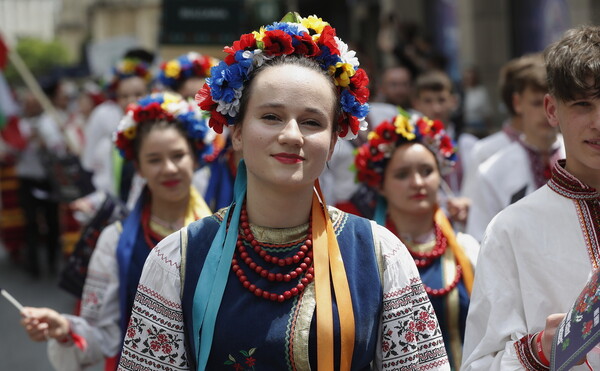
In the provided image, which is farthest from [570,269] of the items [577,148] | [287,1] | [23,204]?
[287,1]

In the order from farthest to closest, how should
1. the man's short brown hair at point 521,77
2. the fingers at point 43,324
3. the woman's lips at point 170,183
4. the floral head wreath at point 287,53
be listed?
1. the man's short brown hair at point 521,77
2. the woman's lips at point 170,183
3. the fingers at point 43,324
4. the floral head wreath at point 287,53

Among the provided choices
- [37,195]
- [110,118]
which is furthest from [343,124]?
[37,195]

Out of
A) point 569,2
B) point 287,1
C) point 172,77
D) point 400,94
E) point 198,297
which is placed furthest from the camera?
point 287,1

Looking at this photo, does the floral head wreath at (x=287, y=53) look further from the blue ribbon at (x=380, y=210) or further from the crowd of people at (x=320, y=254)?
the blue ribbon at (x=380, y=210)

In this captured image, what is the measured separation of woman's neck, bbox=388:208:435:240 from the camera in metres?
4.72

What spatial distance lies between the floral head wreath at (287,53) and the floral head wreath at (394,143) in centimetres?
194

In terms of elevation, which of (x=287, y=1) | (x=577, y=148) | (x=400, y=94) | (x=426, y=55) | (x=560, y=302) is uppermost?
(x=287, y=1)

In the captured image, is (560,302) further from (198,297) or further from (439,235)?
(439,235)

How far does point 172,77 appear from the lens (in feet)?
23.1

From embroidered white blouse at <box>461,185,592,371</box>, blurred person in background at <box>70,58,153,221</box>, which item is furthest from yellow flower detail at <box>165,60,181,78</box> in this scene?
embroidered white blouse at <box>461,185,592,371</box>

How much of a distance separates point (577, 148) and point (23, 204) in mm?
10714

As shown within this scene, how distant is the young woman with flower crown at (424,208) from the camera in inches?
169

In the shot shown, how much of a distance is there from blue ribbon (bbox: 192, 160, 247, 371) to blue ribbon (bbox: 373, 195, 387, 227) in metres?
1.98

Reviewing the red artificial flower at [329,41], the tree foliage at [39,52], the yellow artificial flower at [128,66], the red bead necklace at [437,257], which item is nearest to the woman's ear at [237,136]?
the red artificial flower at [329,41]
